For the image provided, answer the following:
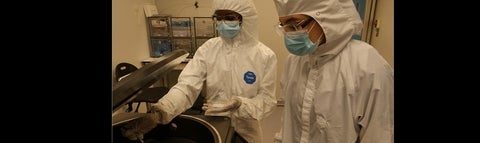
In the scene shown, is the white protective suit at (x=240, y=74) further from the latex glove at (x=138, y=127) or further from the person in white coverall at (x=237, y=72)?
the latex glove at (x=138, y=127)

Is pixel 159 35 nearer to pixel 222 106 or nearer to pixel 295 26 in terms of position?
pixel 222 106

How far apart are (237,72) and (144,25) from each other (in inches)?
84.4

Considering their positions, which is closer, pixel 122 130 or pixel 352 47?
pixel 122 130

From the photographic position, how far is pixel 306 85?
958 millimetres

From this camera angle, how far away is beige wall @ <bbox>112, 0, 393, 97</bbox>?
8.32ft

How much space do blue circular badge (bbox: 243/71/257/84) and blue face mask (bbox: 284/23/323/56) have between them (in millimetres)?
474

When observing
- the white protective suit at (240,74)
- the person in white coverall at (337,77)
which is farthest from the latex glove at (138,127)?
the person in white coverall at (337,77)

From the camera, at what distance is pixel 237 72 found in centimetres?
142

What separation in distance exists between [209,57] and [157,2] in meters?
2.22

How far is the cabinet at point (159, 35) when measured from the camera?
315cm

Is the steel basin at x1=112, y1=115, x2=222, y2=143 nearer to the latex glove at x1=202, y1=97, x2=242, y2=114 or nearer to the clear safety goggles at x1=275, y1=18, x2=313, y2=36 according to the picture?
the latex glove at x1=202, y1=97, x2=242, y2=114

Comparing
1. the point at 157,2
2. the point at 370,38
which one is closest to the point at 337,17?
the point at 370,38
